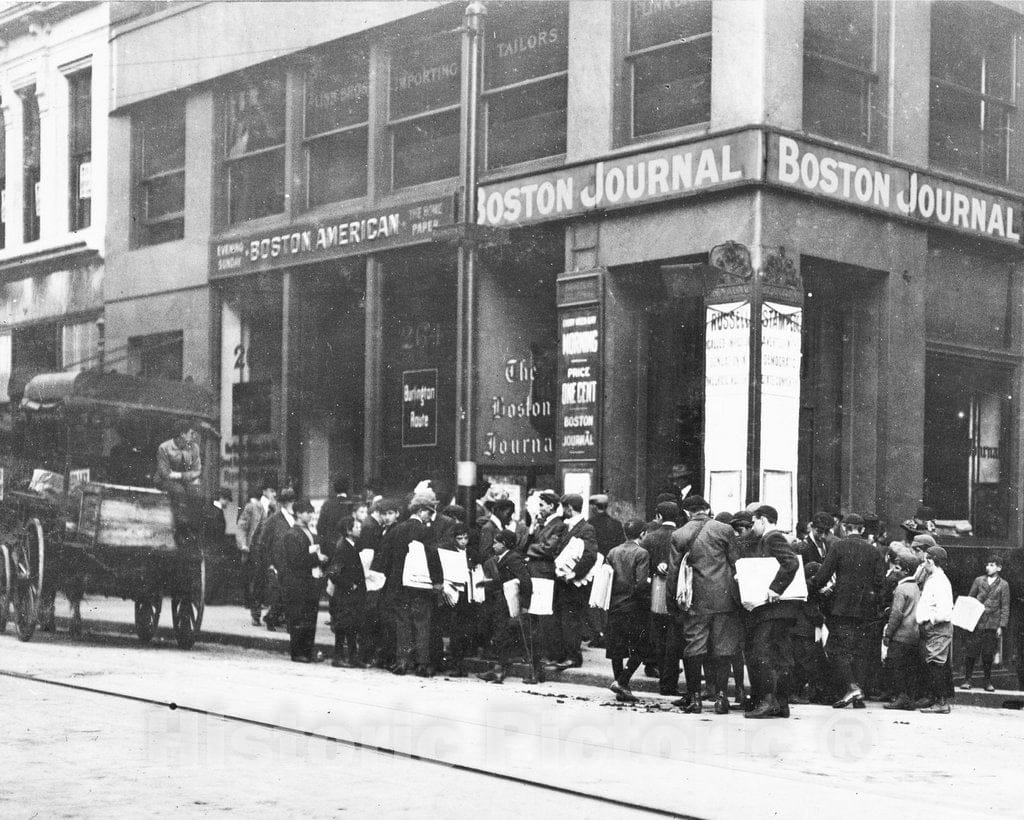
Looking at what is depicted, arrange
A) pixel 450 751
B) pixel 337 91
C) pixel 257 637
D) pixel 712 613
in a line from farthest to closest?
pixel 337 91
pixel 257 637
pixel 712 613
pixel 450 751

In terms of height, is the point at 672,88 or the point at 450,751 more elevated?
the point at 672,88

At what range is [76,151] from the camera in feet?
97.5

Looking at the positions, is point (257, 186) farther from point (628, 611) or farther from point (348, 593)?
point (628, 611)

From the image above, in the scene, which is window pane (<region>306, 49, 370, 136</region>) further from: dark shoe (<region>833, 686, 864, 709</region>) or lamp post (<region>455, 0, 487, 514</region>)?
dark shoe (<region>833, 686, 864, 709</region>)

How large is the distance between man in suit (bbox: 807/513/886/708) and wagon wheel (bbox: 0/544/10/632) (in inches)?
364

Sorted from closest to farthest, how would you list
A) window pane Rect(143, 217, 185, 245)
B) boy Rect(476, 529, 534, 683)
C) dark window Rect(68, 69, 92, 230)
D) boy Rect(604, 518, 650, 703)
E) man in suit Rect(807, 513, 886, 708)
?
1. man in suit Rect(807, 513, 886, 708)
2. boy Rect(604, 518, 650, 703)
3. boy Rect(476, 529, 534, 683)
4. window pane Rect(143, 217, 185, 245)
5. dark window Rect(68, 69, 92, 230)

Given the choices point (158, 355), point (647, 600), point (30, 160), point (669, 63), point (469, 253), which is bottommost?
point (647, 600)

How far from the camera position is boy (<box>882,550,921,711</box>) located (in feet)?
44.6

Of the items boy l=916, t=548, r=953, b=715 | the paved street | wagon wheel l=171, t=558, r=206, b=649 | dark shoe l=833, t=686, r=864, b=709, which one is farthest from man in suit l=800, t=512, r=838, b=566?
wagon wheel l=171, t=558, r=206, b=649

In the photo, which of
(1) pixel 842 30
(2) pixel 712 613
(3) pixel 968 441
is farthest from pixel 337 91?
(2) pixel 712 613

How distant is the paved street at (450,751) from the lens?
8203 millimetres

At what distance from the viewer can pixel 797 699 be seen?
13922 millimetres

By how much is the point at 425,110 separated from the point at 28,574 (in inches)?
363

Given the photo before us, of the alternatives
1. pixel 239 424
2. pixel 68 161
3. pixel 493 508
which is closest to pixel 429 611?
pixel 493 508
